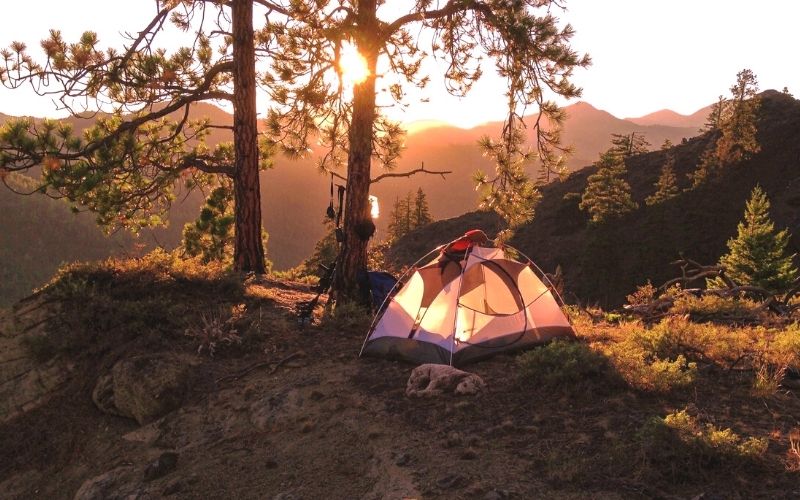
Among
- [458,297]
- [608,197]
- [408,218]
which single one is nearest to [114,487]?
[458,297]

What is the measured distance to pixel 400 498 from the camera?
393 cm

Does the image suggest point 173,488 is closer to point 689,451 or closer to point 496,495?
point 496,495

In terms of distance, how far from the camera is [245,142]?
468 inches

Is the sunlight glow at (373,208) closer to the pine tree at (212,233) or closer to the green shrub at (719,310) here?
the green shrub at (719,310)

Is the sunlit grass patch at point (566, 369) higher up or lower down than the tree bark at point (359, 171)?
lower down

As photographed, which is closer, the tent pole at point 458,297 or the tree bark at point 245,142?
the tent pole at point 458,297

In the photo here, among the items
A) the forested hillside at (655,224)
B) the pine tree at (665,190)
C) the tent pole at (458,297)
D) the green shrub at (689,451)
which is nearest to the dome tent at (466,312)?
the tent pole at (458,297)

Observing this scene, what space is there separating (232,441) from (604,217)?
4762 centimetres

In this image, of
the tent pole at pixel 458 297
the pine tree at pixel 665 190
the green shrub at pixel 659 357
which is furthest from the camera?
the pine tree at pixel 665 190

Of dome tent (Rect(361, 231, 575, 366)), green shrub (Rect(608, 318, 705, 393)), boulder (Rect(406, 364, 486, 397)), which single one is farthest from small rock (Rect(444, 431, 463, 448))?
green shrub (Rect(608, 318, 705, 393))

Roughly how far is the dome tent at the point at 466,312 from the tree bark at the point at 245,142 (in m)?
5.54

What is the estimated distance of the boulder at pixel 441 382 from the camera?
5.74m

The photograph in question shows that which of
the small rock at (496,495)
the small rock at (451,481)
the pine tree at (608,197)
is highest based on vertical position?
the pine tree at (608,197)

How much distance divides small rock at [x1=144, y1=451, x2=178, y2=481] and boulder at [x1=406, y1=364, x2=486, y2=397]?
256cm
